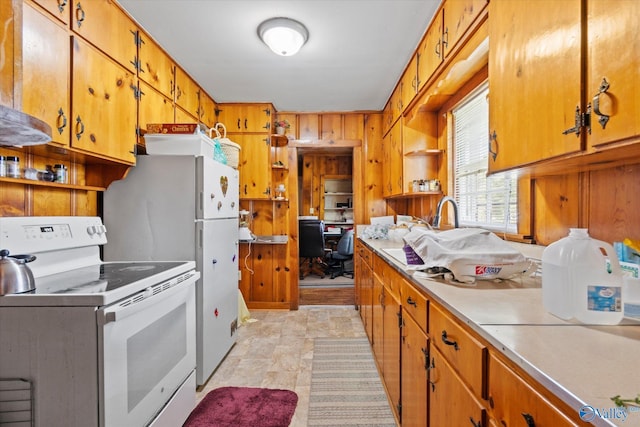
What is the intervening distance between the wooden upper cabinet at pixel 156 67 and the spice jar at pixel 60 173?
0.85m

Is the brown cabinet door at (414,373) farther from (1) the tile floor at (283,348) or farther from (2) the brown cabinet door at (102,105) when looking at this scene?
(2) the brown cabinet door at (102,105)

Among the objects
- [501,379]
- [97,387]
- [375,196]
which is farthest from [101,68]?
[375,196]

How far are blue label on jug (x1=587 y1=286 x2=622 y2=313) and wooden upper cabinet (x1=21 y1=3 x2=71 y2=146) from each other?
6.66 feet

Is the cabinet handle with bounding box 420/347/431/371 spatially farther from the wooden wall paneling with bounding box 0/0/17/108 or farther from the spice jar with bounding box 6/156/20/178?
the spice jar with bounding box 6/156/20/178

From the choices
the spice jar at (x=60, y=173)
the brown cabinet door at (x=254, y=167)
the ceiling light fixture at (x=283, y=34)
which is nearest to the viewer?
the spice jar at (x=60, y=173)

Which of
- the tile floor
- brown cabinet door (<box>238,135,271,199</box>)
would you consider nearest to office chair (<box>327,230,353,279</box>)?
the tile floor

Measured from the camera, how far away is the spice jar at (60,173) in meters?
1.66

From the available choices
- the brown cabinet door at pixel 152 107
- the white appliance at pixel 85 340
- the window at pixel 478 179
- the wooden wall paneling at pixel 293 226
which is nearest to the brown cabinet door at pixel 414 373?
the window at pixel 478 179

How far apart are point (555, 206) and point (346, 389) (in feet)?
5.50

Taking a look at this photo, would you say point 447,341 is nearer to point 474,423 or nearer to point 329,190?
point 474,423

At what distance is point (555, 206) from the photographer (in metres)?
1.28

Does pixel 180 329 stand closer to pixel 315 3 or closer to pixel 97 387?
pixel 97 387

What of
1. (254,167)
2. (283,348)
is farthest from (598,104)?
(254,167)

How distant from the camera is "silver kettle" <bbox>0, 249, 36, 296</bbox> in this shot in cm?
103
